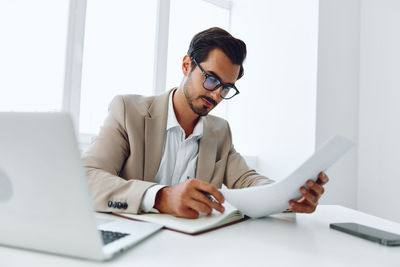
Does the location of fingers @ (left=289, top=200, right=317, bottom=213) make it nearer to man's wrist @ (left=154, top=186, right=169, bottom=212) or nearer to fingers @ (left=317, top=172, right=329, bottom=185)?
fingers @ (left=317, top=172, right=329, bottom=185)

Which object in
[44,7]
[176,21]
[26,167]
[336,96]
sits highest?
[176,21]

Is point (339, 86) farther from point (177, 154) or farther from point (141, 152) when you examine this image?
point (141, 152)

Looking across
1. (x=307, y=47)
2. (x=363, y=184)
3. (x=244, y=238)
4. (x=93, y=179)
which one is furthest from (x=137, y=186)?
(x=363, y=184)

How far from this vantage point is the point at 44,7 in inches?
90.4

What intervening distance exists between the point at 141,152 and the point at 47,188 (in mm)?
856

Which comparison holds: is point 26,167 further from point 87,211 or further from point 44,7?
point 44,7

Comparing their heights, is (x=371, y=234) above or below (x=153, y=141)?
below

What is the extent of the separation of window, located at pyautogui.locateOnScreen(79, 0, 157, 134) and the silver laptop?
2.09m

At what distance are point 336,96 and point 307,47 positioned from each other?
20.1 inches

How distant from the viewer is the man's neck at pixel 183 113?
1621mm

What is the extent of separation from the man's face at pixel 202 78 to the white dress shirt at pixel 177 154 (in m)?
0.10

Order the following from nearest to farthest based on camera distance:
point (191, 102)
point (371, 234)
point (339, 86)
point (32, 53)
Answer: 1. point (371, 234)
2. point (191, 102)
3. point (32, 53)
4. point (339, 86)

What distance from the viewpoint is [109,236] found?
58 cm

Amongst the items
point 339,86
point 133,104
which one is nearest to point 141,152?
point 133,104
